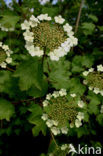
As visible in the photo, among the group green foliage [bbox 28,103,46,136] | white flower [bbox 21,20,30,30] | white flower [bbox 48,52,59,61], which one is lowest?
green foliage [bbox 28,103,46,136]

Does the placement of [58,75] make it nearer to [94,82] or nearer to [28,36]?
[94,82]

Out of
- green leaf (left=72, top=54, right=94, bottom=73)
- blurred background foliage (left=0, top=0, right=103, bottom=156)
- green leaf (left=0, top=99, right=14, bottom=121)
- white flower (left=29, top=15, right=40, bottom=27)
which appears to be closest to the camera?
white flower (left=29, top=15, right=40, bottom=27)

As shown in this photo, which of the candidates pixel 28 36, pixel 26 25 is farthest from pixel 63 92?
pixel 26 25

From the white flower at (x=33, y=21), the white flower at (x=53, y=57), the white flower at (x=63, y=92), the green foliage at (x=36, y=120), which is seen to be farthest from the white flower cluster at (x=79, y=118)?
the white flower at (x=33, y=21)

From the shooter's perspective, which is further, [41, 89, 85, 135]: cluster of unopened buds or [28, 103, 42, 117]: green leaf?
[28, 103, 42, 117]: green leaf

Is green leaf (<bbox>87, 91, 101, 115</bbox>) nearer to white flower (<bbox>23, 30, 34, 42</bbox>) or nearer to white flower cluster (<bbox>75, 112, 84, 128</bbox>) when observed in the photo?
white flower cluster (<bbox>75, 112, 84, 128</bbox>)

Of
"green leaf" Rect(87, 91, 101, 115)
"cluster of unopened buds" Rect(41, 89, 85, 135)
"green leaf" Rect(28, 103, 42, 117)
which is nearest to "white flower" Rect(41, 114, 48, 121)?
"cluster of unopened buds" Rect(41, 89, 85, 135)
